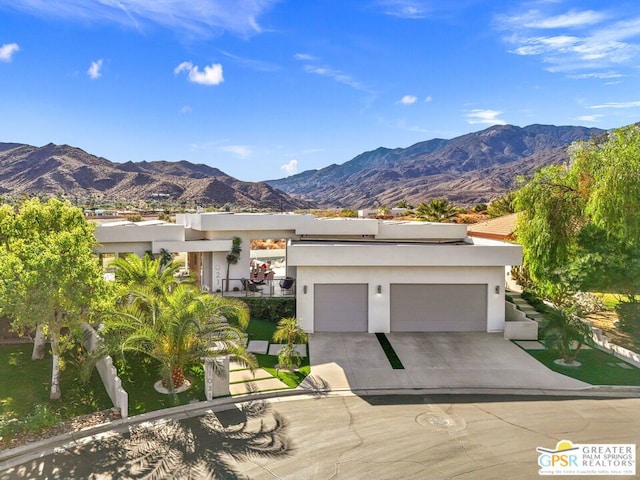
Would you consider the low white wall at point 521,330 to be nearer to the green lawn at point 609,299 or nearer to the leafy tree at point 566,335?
the leafy tree at point 566,335

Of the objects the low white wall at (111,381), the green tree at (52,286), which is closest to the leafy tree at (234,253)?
the low white wall at (111,381)

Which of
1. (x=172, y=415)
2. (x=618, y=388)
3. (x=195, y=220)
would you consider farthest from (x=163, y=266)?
(x=618, y=388)

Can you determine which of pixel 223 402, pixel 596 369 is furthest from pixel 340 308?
pixel 596 369

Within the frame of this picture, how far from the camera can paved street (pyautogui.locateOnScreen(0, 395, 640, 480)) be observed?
320 inches

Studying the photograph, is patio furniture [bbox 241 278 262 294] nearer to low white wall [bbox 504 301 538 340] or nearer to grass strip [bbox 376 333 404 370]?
grass strip [bbox 376 333 404 370]

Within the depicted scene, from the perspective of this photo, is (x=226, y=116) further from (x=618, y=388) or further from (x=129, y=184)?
(x=618, y=388)

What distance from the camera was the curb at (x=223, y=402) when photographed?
29.0 feet

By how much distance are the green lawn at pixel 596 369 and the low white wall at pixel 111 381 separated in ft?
45.5

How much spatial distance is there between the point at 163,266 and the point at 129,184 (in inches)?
4887

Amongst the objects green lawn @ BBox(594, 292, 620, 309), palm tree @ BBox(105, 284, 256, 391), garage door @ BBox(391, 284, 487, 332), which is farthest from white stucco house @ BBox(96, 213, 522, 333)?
green lawn @ BBox(594, 292, 620, 309)

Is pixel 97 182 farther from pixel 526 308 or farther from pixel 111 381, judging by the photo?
pixel 526 308

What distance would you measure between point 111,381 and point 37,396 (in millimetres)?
2318

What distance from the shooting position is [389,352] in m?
15.2

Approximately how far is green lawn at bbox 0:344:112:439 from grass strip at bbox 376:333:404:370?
9.13 meters
